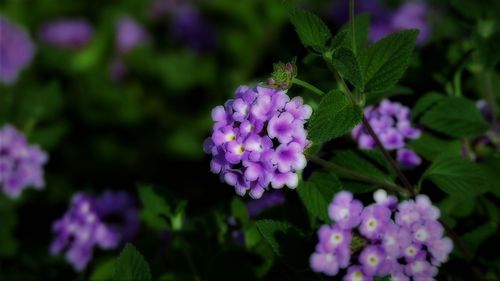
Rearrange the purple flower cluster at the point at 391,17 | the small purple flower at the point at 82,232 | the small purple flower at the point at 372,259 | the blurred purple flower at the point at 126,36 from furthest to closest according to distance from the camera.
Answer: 1. the blurred purple flower at the point at 126,36
2. the purple flower cluster at the point at 391,17
3. the small purple flower at the point at 82,232
4. the small purple flower at the point at 372,259

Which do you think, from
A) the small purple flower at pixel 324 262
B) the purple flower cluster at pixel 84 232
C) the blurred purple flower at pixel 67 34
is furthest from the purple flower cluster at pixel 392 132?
the blurred purple flower at pixel 67 34

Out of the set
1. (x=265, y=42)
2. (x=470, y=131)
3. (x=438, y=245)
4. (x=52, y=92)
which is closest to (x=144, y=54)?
(x=265, y=42)

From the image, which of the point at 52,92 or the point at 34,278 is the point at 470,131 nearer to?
the point at 34,278

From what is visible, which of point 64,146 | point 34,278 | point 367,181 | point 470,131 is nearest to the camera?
point 367,181

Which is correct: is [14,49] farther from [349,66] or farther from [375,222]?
[375,222]

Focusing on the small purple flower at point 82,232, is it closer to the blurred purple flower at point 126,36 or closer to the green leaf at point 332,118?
the green leaf at point 332,118

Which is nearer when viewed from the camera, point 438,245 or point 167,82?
point 438,245

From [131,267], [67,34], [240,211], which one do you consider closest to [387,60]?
[240,211]
